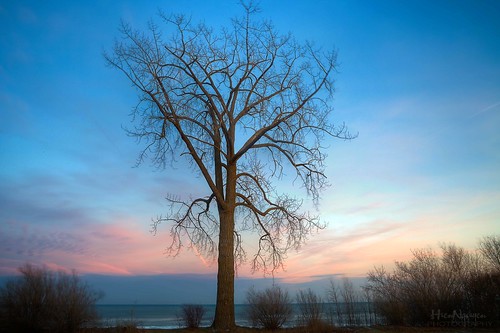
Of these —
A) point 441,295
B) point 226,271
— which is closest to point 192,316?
→ point 226,271

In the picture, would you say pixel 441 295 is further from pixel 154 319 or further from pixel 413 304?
pixel 154 319

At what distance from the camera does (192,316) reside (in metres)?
13.7

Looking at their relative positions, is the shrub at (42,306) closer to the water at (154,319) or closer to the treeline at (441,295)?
the water at (154,319)

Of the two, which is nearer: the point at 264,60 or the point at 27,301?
the point at 27,301

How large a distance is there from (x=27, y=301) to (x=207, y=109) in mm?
9815

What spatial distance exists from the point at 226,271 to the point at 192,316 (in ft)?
9.12

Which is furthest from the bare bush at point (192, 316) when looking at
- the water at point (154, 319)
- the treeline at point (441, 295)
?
the treeline at point (441, 295)

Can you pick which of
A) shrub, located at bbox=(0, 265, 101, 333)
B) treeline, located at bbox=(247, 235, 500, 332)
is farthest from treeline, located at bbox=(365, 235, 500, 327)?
shrub, located at bbox=(0, 265, 101, 333)

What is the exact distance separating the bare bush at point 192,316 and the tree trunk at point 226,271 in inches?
69.3

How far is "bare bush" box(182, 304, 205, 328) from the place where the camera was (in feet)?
44.8

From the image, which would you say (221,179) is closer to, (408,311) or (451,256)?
(408,311)

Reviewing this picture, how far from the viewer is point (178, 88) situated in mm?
14266

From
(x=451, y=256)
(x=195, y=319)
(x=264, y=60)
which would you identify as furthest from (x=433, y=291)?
(x=264, y=60)

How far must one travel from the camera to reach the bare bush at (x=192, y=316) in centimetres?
1364
